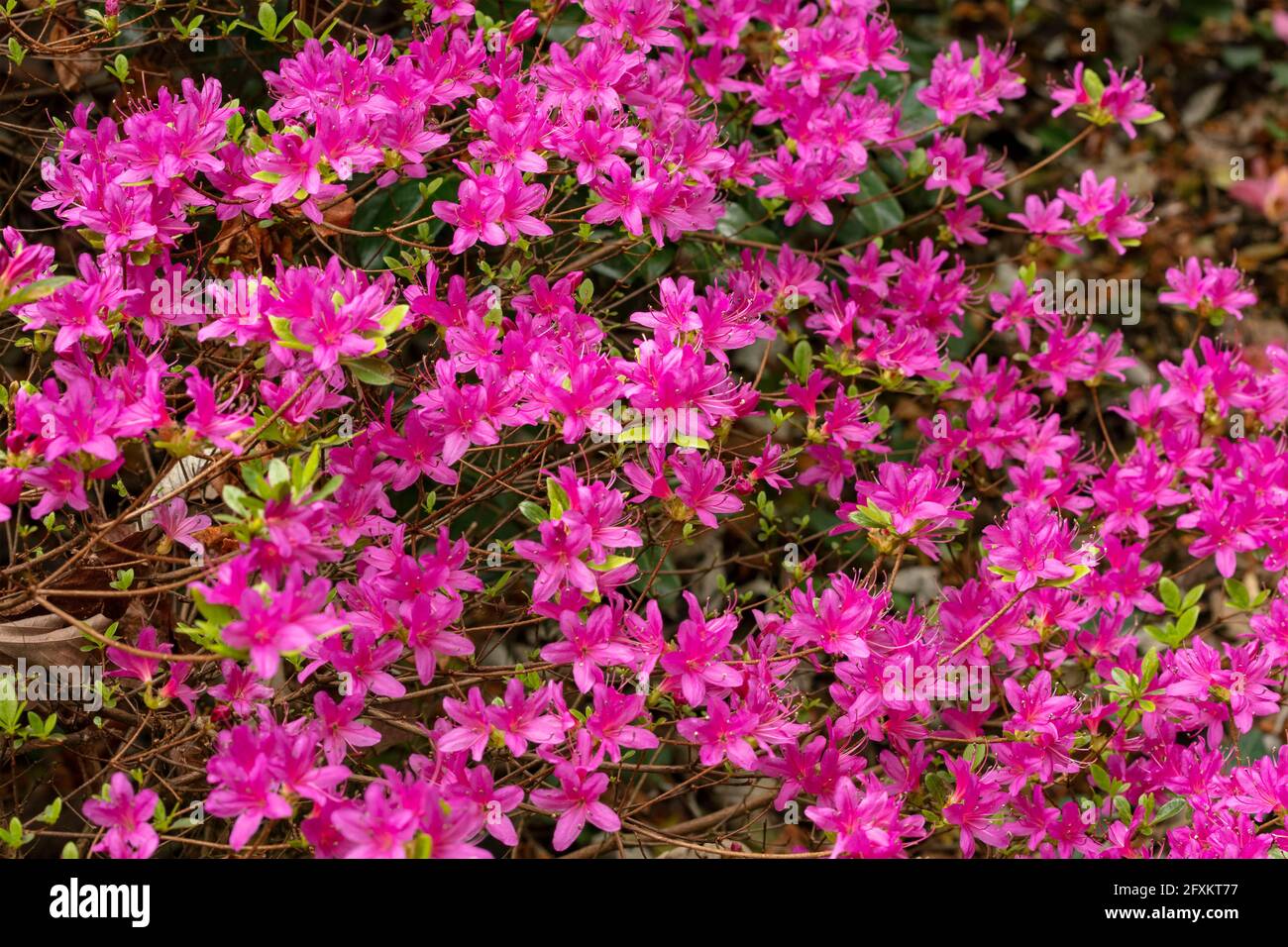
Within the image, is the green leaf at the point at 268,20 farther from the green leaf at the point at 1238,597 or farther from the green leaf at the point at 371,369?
the green leaf at the point at 1238,597

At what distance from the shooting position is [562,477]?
1682mm

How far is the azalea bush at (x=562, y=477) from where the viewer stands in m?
1.55

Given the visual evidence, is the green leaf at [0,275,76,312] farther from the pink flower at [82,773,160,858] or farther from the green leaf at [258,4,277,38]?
the green leaf at [258,4,277,38]

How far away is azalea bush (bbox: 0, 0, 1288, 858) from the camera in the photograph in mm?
1548

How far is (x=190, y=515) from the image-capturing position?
1858 mm

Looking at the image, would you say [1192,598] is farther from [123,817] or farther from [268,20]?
[268,20]

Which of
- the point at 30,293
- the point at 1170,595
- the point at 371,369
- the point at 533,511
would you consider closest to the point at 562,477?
the point at 533,511

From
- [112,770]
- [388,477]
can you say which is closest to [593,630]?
[388,477]

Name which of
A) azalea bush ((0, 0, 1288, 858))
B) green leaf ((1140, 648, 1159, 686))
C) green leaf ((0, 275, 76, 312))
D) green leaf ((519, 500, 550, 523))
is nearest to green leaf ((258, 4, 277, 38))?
azalea bush ((0, 0, 1288, 858))

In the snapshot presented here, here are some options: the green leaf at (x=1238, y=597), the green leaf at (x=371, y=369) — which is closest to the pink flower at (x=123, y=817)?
the green leaf at (x=371, y=369)

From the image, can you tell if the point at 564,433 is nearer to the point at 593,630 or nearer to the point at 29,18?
the point at 593,630

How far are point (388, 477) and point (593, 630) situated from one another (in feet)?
1.18

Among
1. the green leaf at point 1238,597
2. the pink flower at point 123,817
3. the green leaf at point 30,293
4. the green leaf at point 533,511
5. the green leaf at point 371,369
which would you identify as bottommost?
the pink flower at point 123,817

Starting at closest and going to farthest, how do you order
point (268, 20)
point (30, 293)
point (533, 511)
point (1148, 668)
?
point (30, 293), point (533, 511), point (1148, 668), point (268, 20)
